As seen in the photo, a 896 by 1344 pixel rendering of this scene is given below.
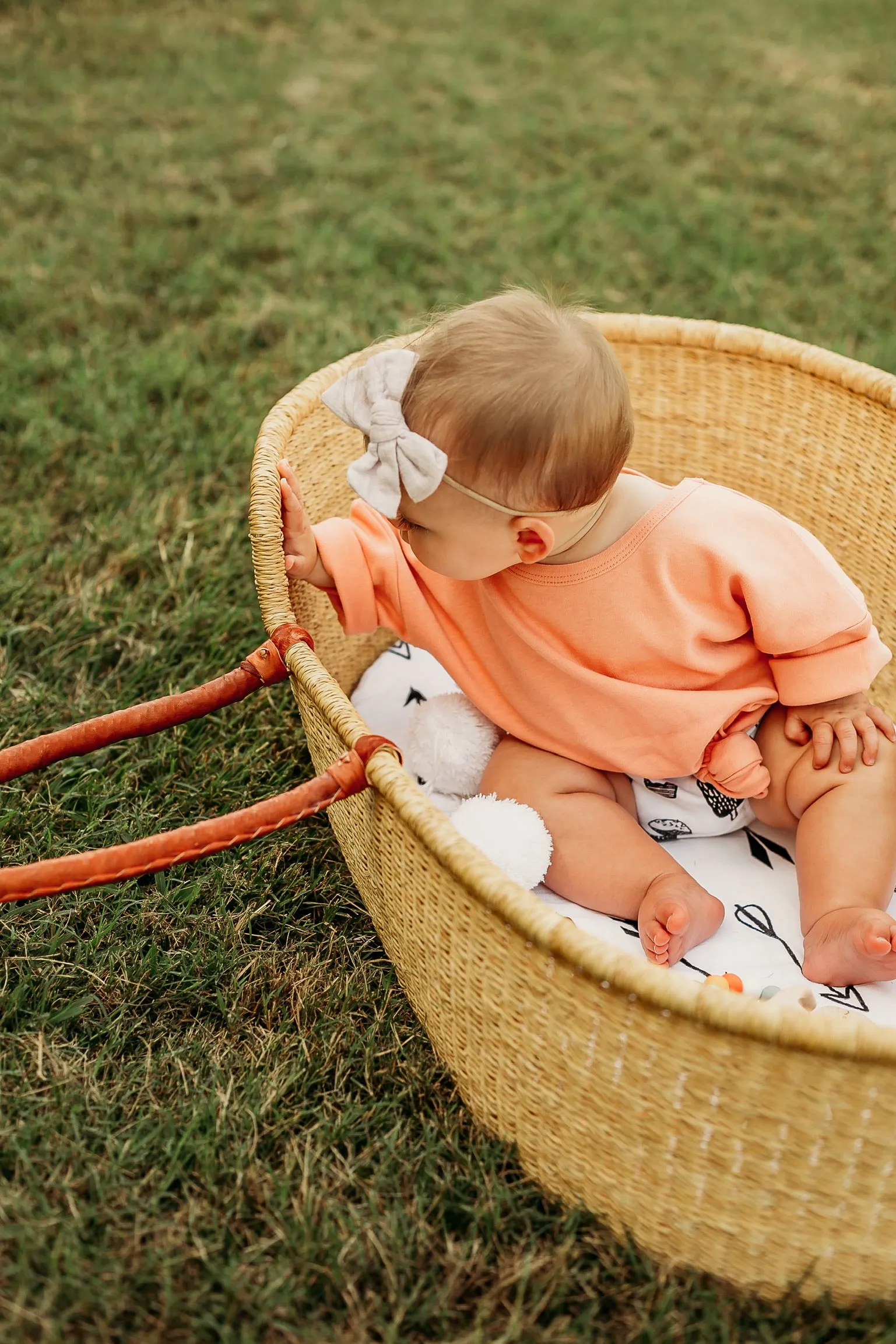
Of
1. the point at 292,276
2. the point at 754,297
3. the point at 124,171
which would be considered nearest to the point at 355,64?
the point at 124,171

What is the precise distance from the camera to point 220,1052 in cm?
127

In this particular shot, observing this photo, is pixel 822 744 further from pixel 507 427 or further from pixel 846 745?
pixel 507 427

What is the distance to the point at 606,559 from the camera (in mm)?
1397

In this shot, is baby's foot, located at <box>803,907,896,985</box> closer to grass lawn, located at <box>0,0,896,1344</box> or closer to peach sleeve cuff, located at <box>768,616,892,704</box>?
peach sleeve cuff, located at <box>768,616,892,704</box>

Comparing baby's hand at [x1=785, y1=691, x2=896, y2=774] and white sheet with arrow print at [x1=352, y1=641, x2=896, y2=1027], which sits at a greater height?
baby's hand at [x1=785, y1=691, x2=896, y2=774]

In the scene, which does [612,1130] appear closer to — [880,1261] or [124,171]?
[880,1261]

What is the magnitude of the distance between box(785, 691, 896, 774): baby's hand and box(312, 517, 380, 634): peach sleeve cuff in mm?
543

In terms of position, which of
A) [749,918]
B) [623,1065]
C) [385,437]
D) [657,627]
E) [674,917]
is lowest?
[749,918]

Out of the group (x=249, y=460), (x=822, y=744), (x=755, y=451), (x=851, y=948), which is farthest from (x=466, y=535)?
(x=249, y=460)

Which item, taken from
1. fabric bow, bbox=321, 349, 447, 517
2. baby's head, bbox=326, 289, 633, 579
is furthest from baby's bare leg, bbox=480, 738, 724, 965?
fabric bow, bbox=321, 349, 447, 517

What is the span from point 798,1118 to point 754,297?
2.15 meters

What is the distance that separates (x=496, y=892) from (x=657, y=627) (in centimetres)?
51

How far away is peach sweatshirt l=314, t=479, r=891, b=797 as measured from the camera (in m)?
1.39

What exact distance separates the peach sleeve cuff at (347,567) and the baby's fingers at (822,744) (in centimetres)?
56
